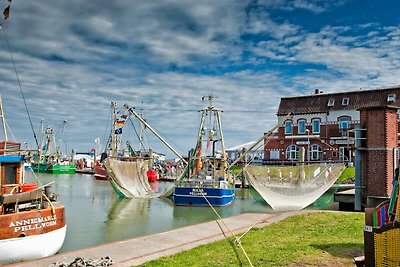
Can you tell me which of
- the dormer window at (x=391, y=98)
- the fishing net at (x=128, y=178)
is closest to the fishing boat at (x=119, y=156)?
the fishing net at (x=128, y=178)

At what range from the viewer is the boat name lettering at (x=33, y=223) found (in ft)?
42.3

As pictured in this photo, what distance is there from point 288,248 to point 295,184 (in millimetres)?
13255

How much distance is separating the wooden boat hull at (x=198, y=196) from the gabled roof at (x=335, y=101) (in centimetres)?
2532

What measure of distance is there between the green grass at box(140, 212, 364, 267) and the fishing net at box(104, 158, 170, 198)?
20.7 meters

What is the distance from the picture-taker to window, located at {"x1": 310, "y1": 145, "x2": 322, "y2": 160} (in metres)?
51.3

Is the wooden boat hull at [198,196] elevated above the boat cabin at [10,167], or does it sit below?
below

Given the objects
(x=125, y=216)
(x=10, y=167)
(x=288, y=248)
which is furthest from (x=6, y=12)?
(x=125, y=216)

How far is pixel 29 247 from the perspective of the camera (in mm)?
13164

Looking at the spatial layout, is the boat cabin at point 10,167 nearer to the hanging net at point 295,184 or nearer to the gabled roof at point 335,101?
the hanging net at point 295,184

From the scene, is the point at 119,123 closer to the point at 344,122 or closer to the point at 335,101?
the point at 335,101

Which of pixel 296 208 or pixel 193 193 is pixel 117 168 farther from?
pixel 296 208

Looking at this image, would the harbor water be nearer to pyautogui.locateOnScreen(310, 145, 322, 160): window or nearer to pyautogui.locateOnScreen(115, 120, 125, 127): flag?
pyautogui.locateOnScreen(115, 120, 125, 127): flag

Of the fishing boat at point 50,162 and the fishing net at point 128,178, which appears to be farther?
the fishing boat at point 50,162

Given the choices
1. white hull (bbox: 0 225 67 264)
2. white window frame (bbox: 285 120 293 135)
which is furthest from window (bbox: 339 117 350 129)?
white hull (bbox: 0 225 67 264)
